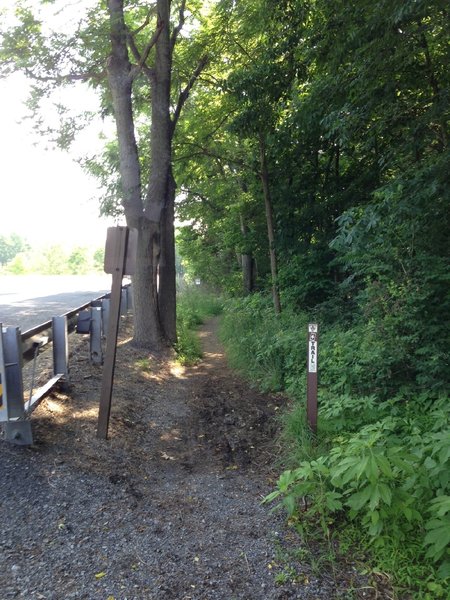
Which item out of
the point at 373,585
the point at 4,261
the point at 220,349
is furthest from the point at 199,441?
the point at 4,261

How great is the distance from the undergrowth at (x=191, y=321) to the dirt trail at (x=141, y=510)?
419 cm

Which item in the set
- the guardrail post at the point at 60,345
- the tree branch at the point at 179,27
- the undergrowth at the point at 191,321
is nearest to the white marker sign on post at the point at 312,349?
the guardrail post at the point at 60,345

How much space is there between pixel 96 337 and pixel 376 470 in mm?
5524

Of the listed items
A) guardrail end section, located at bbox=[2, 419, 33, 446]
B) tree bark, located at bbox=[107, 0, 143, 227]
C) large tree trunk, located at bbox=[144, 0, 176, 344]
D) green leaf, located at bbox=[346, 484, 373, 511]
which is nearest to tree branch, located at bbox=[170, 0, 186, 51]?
large tree trunk, located at bbox=[144, 0, 176, 344]

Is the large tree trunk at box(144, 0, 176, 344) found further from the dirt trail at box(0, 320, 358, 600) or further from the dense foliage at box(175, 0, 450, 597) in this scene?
the dirt trail at box(0, 320, 358, 600)

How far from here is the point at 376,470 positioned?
3018 mm

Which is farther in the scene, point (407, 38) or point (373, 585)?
point (407, 38)

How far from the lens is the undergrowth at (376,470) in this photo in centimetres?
303

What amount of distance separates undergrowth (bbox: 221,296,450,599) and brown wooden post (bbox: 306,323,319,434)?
0.53 ft

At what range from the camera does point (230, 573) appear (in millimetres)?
3240

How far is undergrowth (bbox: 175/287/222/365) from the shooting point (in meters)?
11.1

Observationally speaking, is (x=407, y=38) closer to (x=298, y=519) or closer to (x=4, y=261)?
(x=298, y=519)

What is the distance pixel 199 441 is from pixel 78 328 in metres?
2.72

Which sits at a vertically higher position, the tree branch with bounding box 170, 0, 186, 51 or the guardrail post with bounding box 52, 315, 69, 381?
the tree branch with bounding box 170, 0, 186, 51
